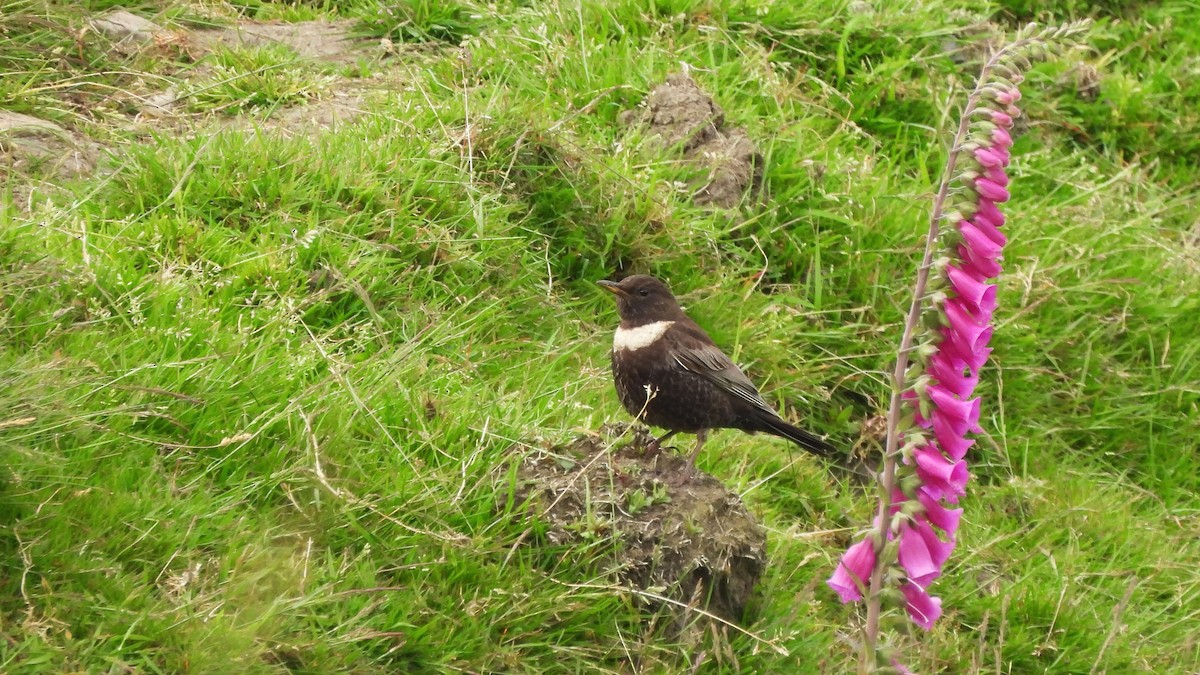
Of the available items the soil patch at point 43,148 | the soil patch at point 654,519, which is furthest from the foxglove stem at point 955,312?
the soil patch at point 43,148

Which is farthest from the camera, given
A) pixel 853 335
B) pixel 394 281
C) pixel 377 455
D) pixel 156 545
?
pixel 853 335

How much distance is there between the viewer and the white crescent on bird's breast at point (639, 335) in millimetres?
4703

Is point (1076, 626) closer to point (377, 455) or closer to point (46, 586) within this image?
point (377, 455)

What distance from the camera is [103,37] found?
5828 mm

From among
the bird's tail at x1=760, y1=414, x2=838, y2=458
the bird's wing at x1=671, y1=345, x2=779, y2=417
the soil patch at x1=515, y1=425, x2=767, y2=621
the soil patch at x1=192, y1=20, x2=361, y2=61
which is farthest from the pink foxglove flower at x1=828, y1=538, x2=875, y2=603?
the soil patch at x1=192, y1=20, x2=361, y2=61

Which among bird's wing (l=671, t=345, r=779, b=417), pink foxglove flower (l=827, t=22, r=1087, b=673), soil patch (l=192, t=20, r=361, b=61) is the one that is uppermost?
pink foxglove flower (l=827, t=22, r=1087, b=673)

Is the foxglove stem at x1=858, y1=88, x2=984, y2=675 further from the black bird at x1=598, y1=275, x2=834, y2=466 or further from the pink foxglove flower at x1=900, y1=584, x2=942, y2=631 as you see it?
the black bird at x1=598, y1=275, x2=834, y2=466

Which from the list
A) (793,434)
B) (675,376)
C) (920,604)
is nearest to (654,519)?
(675,376)

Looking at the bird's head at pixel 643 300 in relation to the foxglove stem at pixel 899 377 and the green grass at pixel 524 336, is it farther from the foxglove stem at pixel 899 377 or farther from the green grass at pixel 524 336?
the foxglove stem at pixel 899 377

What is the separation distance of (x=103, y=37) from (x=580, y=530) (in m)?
3.37

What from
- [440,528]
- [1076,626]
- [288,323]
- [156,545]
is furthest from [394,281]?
[1076,626]

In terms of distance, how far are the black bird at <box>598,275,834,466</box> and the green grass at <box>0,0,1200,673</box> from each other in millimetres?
209

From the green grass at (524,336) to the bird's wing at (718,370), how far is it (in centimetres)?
30

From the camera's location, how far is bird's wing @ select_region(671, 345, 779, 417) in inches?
187
